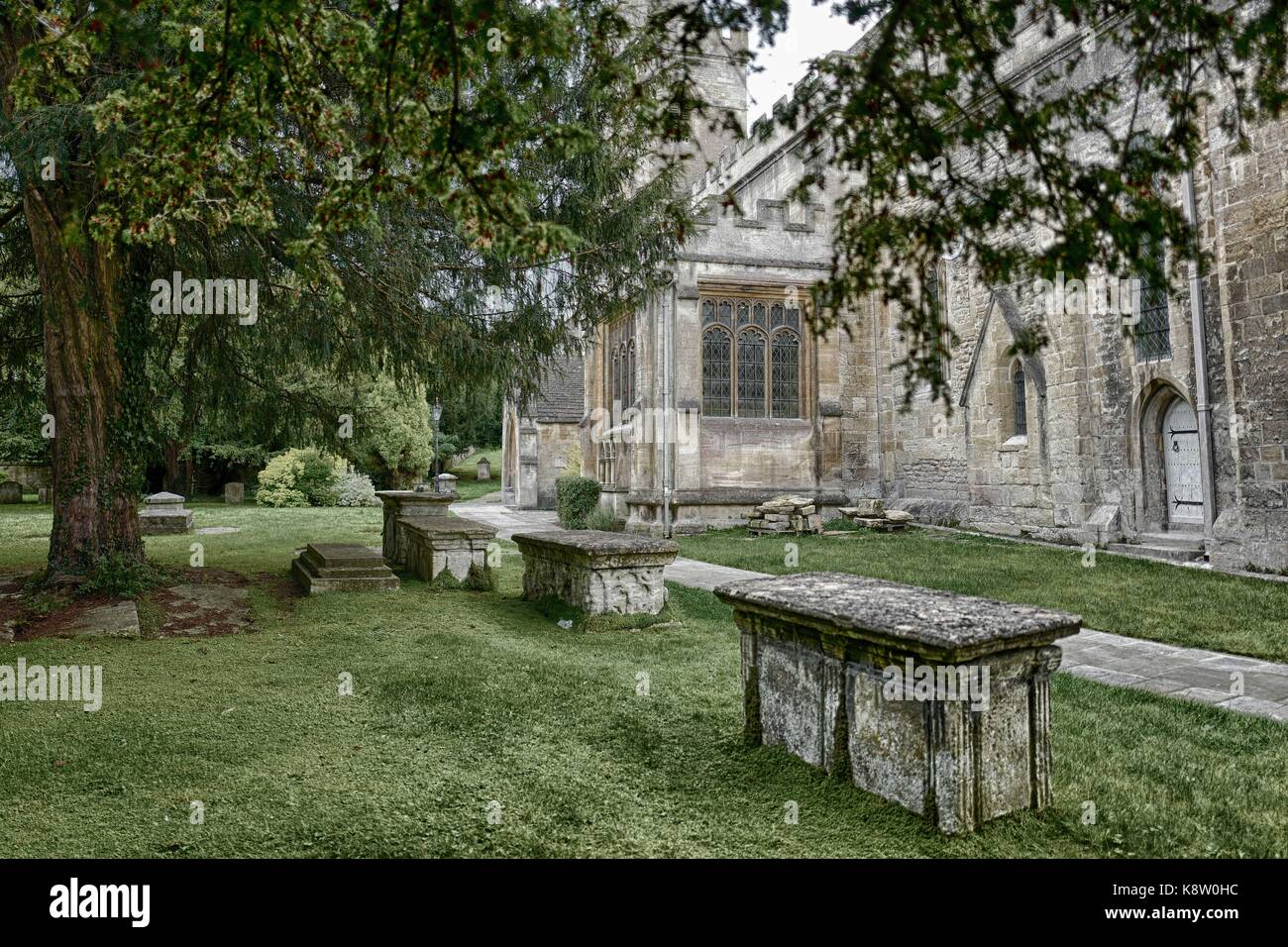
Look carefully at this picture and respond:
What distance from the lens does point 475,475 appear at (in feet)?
170

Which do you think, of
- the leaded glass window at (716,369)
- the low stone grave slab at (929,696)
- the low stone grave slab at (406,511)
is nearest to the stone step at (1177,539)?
the leaded glass window at (716,369)

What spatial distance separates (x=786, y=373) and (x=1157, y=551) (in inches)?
339

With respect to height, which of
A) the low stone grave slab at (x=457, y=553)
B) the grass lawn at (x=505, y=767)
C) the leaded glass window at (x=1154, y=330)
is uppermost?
the leaded glass window at (x=1154, y=330)

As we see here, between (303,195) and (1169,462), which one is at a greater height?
(303,195)

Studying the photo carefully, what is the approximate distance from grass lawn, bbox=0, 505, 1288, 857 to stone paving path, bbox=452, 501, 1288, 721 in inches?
16.7

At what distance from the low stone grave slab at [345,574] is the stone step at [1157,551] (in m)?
10.9

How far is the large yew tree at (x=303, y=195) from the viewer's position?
9.45 feet

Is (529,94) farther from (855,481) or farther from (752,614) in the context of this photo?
(855,481)

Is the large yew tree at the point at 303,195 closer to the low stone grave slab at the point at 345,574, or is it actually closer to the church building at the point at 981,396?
the low stone grave slab at the point at 345,574

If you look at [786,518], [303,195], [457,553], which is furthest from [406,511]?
[786,518]

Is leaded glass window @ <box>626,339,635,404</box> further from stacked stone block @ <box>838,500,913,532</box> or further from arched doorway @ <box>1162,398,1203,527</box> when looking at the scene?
arched doorway @ <box>1162,398,1203,527</box>

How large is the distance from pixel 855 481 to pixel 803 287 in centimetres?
476

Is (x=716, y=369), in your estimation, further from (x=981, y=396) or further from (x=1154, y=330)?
(x=1154, y=330)

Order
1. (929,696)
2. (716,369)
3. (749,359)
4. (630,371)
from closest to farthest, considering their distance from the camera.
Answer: (929,696) < (716,369) < (749,359) < (630,371)
